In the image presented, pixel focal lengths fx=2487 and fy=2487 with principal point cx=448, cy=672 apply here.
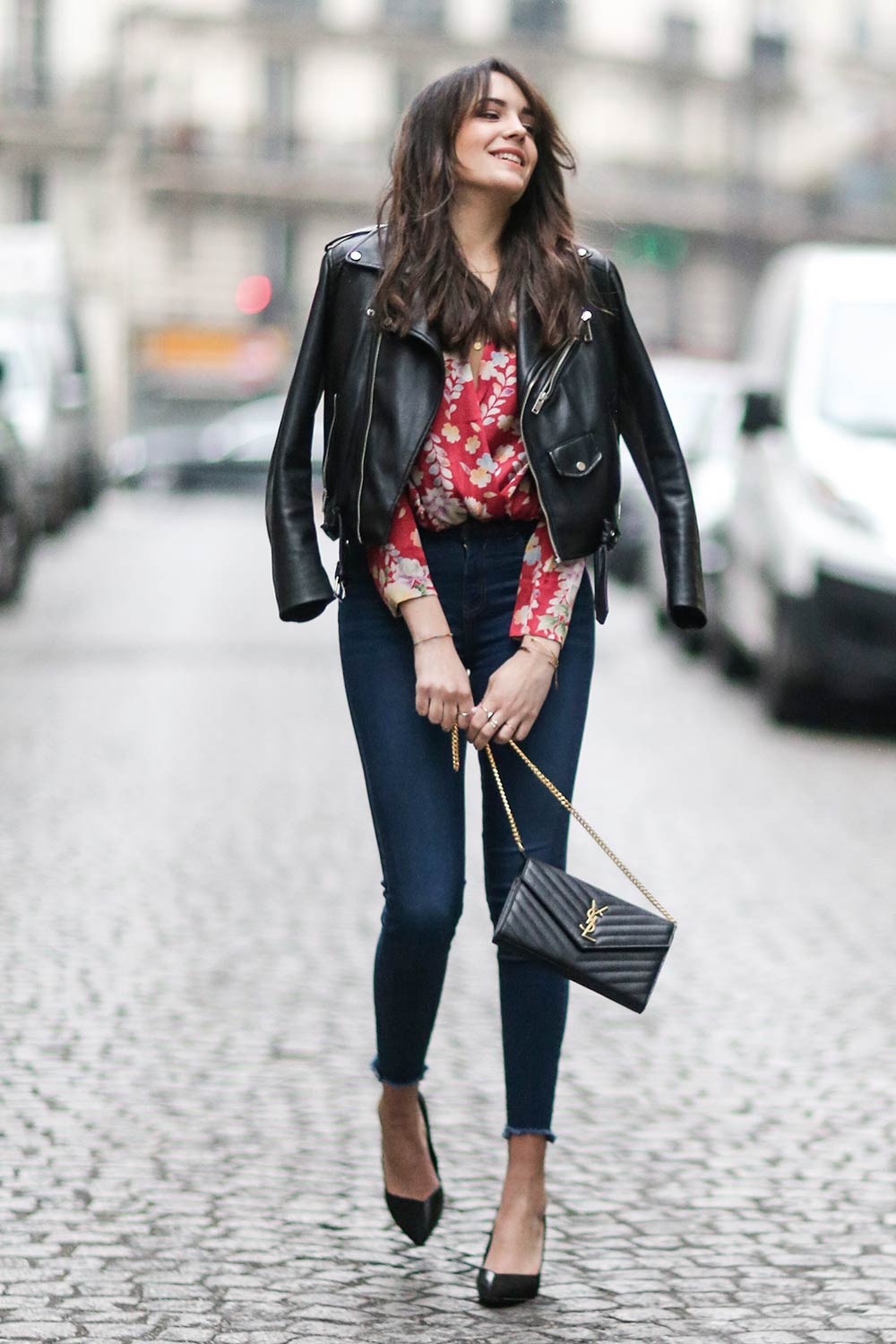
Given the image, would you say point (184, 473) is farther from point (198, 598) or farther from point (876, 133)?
point (876, 133)

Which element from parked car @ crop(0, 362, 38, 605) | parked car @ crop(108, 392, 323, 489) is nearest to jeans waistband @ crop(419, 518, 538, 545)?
parked car @ crop(0, 362, 38, 605)

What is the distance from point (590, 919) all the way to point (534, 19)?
57.7 meters

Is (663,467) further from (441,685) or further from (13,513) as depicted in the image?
(13,513)

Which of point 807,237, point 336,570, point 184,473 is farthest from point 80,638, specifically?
point 807,237

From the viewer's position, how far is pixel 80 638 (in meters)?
14.6

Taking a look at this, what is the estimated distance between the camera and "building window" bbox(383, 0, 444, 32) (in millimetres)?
57906

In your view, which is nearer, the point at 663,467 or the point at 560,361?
the point at 560,361

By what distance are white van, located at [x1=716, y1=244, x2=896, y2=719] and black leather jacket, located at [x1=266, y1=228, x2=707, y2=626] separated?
6.81 meters

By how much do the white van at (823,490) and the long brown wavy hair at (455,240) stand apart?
6.92 meters

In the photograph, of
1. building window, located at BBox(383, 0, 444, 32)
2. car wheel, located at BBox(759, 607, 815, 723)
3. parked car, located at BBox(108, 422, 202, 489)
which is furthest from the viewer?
building window, located at BBox(383, 0, 444, 32)

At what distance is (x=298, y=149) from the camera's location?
56406 mm

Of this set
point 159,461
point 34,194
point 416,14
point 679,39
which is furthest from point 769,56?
point 159,461

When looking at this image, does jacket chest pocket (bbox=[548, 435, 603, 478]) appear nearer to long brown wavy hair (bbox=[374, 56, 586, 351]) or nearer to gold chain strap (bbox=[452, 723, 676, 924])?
long brown wavy hair (bbox=[374, 56, 586, 351])

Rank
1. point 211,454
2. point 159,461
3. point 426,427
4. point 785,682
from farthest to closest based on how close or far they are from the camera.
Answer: point 159,461 → point 211,454 → point 785,682 → point 426,427
